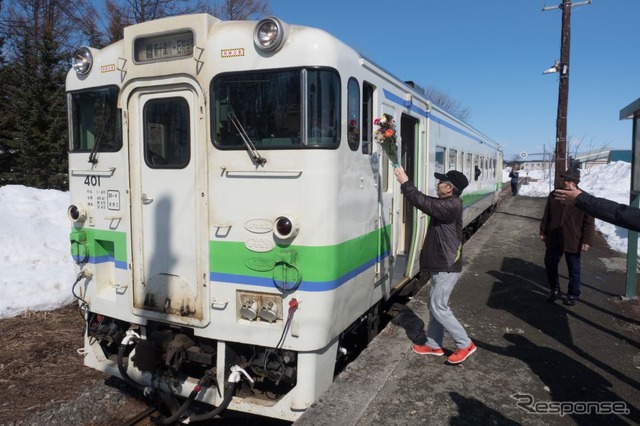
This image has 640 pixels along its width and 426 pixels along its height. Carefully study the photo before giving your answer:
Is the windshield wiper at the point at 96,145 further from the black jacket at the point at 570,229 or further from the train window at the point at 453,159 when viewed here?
the train window at the point at 453,159

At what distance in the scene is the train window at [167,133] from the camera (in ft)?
12.9

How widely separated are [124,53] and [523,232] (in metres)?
12.4

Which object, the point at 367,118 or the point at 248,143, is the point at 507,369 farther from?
the point at 248,143

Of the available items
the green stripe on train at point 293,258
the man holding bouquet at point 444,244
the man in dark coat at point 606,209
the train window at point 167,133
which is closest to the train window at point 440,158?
the man holding bouquet at point 444,244

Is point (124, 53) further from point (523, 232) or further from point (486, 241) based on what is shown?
point (523, 232)

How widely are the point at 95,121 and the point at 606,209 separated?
433cm

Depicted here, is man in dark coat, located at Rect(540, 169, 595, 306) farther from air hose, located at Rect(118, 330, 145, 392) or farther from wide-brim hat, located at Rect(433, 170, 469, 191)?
air hose, located at Rect(118, 330, 145, 392)

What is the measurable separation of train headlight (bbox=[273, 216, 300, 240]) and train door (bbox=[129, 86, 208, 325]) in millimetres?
690

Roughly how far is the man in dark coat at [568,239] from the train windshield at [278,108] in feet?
14.3

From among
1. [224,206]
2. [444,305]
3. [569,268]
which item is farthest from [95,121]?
[569,268]

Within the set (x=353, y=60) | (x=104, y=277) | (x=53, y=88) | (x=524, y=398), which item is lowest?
(x=524, y=398)

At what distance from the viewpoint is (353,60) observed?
12.9ft

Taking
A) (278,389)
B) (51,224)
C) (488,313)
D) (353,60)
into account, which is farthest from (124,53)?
(51,224)

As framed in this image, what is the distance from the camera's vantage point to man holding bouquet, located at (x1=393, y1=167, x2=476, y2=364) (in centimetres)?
431
